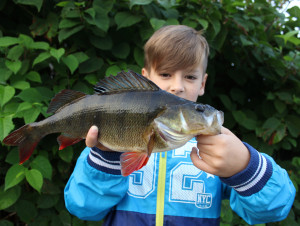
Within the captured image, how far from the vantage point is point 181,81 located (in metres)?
1.55

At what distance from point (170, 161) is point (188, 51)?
675mm

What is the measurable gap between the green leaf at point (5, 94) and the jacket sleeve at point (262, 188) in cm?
144

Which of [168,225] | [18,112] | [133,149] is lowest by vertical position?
[168,225]

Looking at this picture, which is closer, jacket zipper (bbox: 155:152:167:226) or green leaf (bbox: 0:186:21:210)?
jacket zipper (bbox: 155:152:167:226)

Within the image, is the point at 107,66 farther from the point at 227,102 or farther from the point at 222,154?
the point at 222,154

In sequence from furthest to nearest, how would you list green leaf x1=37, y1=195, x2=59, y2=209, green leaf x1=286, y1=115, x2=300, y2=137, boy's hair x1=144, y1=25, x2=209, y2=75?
green leaf x1=286, y1=115, x2=300, y2=137 → green leaf x1=37, y1=195, x2=59, y2=209 → boy's hair x1=144, y1=25, x2=209, y2=75

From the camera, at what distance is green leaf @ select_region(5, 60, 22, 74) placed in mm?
1886

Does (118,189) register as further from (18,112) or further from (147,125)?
(18,112)

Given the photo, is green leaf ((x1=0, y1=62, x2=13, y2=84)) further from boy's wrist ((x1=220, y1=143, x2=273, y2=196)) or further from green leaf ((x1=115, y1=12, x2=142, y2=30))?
boy's wrist ((x1=220, y1=143, x2=273, y2=196))

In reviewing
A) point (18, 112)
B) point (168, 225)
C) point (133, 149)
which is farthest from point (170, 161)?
point (18, 112)

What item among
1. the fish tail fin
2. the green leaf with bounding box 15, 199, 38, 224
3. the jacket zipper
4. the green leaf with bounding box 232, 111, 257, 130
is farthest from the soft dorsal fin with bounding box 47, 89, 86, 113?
the green leaf with bounding box 232, 111, 257, 130

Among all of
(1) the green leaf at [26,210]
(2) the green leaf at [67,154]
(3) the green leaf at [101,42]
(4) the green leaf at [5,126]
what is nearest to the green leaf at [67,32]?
(3) the green leaf at [101,42]

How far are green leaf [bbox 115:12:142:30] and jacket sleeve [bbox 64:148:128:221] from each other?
1183 mm

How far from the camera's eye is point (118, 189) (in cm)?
138
